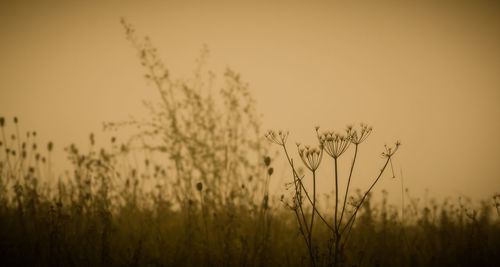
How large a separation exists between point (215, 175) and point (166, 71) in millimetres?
1631

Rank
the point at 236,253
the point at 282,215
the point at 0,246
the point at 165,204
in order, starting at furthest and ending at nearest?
the point at 282,215 < the point at 165,204 < the point at 236,253 < the point at 0,246

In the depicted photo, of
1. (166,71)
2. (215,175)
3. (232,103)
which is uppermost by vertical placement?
(166,71)

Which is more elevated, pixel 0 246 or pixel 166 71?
pixel 166 71

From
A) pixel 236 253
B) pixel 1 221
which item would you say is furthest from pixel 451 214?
pixel 1 221

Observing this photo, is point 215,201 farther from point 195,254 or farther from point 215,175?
point 195,254

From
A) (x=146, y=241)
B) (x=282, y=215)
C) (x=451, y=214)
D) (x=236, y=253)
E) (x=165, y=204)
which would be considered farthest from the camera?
(x=282, y=215)

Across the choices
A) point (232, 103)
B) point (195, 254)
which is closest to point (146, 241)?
point (195, 254)

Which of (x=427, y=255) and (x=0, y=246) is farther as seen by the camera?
(x=427, y=255)

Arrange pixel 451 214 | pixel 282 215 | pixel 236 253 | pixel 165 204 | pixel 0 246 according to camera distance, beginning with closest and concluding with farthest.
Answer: pixel 0 246 → pixel 236 253 → pixel 451 214 → pixel 165 204 → pixel 282 215

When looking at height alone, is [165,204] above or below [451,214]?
above

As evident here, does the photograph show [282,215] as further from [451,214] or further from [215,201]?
[451,214]

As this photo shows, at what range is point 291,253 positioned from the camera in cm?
304

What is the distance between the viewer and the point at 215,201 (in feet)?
12.5

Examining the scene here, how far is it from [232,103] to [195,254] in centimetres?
214
